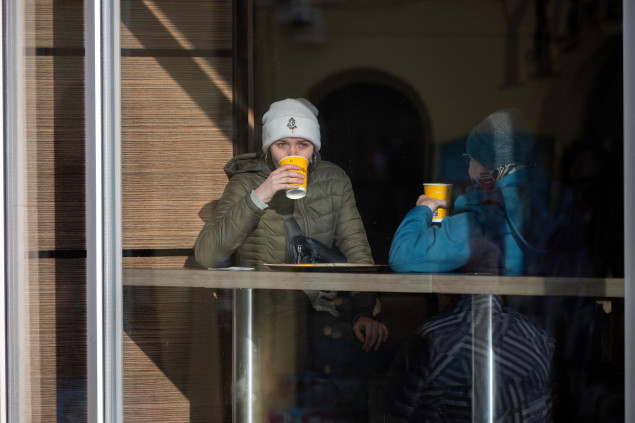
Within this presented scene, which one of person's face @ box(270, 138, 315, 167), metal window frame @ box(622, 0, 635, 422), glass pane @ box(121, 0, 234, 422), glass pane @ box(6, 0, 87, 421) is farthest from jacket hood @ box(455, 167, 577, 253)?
glass pane @ box(6, 0, 87, 421)

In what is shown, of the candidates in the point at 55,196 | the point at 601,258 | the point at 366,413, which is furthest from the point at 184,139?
the point at 601,258

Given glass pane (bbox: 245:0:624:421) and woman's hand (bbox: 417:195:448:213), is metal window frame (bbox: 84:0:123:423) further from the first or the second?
woman's hand (bbox: 417:195:448:213)

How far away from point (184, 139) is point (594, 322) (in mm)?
1132

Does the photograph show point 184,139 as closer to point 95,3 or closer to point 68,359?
point 95,3

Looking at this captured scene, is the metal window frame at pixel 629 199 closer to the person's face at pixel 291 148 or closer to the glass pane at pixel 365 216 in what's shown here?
the glass pane at pixel 365 216

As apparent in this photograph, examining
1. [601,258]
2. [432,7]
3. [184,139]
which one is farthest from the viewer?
[184,139]

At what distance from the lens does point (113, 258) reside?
57.9 inches

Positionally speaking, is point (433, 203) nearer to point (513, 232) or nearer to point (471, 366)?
point (513, 232)

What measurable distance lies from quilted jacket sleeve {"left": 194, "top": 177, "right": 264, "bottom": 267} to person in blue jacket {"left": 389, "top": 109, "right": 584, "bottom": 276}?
40cm

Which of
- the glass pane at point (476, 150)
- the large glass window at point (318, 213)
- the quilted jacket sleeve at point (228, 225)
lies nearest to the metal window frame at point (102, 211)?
the large glass window at point (318, 213)

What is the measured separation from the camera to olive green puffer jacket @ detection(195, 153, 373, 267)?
1.48m

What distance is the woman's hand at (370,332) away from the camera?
1468 mm

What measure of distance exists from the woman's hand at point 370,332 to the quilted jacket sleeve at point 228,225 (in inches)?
14.7

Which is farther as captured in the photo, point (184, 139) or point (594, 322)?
point (184, 139)
